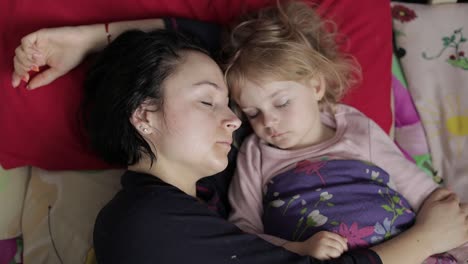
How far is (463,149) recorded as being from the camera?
1.53m

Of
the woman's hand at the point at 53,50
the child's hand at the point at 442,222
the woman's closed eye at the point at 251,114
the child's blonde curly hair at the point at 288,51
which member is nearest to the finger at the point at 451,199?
A: the child's hand at the point at 442,222

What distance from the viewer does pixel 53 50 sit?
51.1 inches

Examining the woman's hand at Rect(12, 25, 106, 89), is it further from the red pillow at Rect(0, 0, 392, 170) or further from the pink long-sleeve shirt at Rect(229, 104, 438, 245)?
the pink long-sleeve shirt at Rect(229, 104, 438, 245)

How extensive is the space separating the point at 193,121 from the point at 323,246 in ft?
1.41

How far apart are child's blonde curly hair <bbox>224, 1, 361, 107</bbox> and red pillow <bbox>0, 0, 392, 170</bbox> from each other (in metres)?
0.07

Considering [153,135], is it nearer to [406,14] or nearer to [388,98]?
[388,98]

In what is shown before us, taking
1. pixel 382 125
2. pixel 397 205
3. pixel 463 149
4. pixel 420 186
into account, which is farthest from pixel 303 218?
pixel 463 149

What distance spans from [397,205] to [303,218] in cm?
27

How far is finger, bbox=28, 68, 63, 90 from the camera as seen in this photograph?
1.33 metres

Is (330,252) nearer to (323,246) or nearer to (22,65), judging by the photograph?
(323,246)

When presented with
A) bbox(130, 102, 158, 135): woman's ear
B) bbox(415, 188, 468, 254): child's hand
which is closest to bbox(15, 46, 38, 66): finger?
bbox(130, 102, 158, 135): woman's ear

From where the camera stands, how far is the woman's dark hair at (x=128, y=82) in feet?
3.76

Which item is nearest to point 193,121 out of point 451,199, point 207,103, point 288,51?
point 207,103

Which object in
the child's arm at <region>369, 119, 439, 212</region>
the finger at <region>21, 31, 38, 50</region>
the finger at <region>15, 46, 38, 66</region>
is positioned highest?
the finger at <region>21, 31, 38, 50</region>
